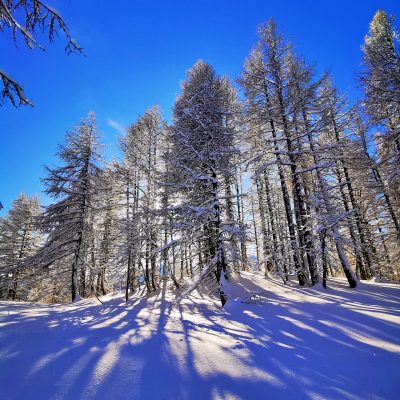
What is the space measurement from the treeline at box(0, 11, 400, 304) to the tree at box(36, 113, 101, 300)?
0.08 metres

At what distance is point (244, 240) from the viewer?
10469 mm

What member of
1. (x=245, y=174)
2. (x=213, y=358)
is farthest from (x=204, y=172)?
(x=213, y=358)

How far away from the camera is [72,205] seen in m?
18.4

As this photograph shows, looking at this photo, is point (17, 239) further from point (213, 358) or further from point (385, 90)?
point (385, 90)

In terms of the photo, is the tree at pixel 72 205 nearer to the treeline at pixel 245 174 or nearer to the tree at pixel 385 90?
the treeline at pixel 245 174

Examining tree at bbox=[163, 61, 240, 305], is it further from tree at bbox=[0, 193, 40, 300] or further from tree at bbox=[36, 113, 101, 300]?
tree at bbox=[0, 193, 40, 300]

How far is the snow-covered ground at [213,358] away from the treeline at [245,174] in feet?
13.6

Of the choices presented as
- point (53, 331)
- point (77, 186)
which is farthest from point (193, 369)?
point (77, 186)

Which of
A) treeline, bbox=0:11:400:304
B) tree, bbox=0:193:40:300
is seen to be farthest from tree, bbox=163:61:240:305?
tree, bbox=0:193:40:300

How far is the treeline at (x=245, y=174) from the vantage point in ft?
35.9

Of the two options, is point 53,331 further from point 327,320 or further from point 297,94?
point 297,94

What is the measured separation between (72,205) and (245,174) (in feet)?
42.0

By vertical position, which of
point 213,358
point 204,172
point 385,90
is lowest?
point 213,358

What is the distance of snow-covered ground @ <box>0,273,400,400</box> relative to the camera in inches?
126
